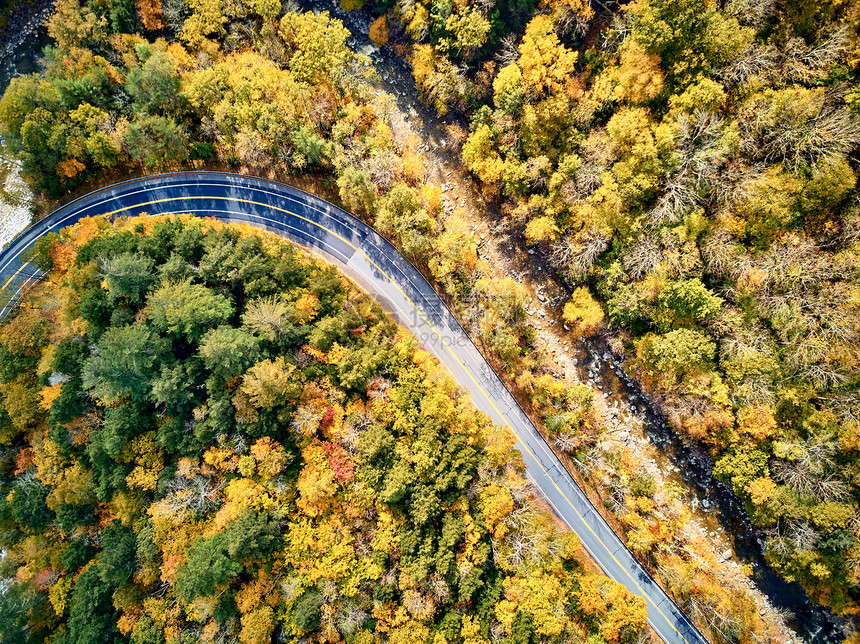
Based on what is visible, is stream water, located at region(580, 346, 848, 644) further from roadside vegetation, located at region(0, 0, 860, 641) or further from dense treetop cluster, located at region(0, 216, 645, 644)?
dense treetop cluster, located at region(0, 216, 645, 644)

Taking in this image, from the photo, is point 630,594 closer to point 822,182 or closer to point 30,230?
point 822,182

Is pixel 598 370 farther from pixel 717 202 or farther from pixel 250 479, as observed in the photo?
pixel 250 479

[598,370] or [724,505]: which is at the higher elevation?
[598,370]

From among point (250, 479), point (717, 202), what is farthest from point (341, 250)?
point (717, 202)

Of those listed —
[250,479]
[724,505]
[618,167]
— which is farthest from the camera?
[724,505]

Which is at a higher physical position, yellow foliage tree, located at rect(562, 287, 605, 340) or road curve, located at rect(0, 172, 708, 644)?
road curve, located at rect(0, 172, 708, 644)

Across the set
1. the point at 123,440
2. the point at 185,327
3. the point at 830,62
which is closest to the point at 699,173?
the point at 830,62

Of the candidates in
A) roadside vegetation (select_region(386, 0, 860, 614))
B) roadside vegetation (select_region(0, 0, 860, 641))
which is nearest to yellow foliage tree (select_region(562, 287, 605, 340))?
roadside vegetation (select_region(386, 0, 860, 614))

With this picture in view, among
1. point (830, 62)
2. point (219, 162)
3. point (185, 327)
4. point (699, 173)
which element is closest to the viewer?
point (830, 62)
